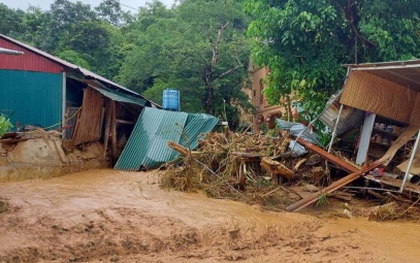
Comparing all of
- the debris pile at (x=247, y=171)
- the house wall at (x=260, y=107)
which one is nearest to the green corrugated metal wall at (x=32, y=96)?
the debris pile at (x=247, y=171)

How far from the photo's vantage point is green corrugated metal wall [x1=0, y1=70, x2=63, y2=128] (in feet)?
41.9

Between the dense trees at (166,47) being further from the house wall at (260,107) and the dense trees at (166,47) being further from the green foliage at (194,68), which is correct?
the house wall at (260,107)

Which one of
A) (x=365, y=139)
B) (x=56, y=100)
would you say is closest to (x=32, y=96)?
(x=56, y=100)

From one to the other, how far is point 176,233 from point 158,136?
6.87m

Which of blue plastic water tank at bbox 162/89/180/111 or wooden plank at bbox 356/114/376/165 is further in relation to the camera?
blue plastic water tank at bbox 162/89/180/111

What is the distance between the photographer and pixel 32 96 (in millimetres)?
12945

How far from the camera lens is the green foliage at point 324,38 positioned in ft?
31.9

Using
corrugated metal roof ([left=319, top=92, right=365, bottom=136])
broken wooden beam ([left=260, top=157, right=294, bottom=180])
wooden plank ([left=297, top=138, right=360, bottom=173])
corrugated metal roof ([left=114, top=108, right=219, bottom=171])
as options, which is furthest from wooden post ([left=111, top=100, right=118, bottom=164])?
wooden plank ([left=297, top=138, right=360, bottom=173])

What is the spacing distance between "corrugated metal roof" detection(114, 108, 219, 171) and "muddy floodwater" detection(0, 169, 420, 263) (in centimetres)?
401

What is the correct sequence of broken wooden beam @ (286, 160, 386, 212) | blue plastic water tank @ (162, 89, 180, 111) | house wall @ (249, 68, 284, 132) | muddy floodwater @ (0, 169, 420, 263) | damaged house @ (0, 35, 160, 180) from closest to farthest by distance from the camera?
1. muddy floodwater @ (0, 169, 420, 263)
2. broken wooden beam @ (286, 160, 386, 212)
3. damaged house @ (0, 35, 160, 180)
4. blue plastic water tank @ (162, 89, 180, 111)
5. house wall @ (249, 68, 284, 132)

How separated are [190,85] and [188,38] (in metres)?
4.03

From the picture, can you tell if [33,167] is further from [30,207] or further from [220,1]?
[220,1]

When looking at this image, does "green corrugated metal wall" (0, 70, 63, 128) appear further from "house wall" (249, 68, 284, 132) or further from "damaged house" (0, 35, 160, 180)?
"house wall" (249, 68, 284, 132)

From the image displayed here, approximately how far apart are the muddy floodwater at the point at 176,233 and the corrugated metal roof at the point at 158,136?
13.1 feet
